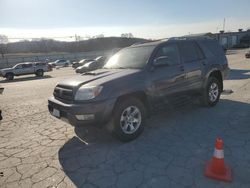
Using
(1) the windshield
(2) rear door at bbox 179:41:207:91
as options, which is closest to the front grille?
(1) the windshield

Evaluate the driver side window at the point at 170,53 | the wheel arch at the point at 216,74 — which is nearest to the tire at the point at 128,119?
the driver side window at the point at 170,53

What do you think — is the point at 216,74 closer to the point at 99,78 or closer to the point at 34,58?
the point at 99,78

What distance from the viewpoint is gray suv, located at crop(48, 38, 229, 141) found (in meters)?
4.35

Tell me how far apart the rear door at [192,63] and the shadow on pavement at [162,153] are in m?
0.83

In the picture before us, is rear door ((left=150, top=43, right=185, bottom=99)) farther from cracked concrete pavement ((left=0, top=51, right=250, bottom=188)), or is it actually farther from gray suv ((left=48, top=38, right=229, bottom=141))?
cracked concrete pavement ((left=0, top=51, right=250, bottom=188))

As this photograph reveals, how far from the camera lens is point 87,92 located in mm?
4352

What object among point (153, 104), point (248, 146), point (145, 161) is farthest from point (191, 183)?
point (153, 104)

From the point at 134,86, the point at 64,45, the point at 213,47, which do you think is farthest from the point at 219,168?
the point at 64,45

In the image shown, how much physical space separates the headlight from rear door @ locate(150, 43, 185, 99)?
122 centimetres

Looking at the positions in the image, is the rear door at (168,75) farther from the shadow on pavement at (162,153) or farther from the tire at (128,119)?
the shadow on pavement at (162,153)

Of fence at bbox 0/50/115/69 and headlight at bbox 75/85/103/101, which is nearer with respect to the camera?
headlight at bbox 75/85/103/101

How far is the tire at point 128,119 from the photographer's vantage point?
14.8ft

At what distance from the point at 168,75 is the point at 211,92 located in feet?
6.73

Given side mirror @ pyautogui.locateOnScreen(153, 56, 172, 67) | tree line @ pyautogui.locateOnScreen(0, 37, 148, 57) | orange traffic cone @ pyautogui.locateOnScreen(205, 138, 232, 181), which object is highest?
tree line @ pyautogui.locateOnScreen(0, 37, 148, 57)
